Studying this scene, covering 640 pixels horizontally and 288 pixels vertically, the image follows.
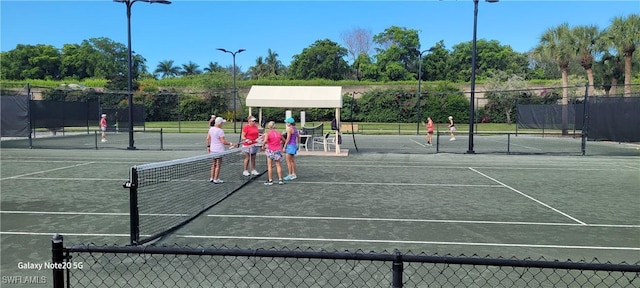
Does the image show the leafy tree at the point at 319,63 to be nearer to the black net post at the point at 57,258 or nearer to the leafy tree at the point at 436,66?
the leafy tree at the point at 436,66

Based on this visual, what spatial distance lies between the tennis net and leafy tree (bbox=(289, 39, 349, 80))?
62.7 meters

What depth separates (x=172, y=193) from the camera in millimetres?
9719

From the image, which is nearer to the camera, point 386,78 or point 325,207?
point 325,207

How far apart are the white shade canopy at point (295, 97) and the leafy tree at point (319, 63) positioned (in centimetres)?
5536

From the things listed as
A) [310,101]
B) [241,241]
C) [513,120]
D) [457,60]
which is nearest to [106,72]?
[457,60]

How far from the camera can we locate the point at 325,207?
29.0ft

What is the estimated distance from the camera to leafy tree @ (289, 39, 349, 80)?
75.1m

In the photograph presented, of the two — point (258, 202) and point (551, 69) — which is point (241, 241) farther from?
point (551, 69)

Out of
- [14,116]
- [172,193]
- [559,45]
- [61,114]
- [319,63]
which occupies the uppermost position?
[319,63]

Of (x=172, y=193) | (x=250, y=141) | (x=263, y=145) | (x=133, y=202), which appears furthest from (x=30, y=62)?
(x=133, y=202)

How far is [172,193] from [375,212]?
439cm

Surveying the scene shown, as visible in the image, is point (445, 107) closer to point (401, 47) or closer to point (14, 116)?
point (401, 47)

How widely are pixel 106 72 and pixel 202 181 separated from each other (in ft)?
268

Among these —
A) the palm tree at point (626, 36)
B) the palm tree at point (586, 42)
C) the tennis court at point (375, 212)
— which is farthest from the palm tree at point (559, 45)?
the tennis court at point (375, 212)
